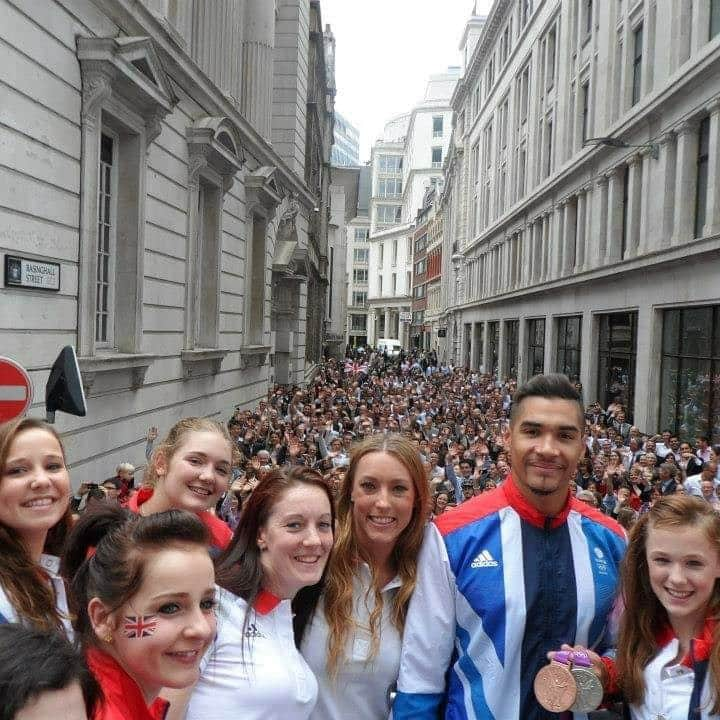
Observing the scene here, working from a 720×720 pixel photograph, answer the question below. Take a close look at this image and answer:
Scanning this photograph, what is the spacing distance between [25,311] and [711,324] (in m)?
15.5

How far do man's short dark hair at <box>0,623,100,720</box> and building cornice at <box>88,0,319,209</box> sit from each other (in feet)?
35.6

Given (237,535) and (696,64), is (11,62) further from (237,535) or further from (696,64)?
(696,64)

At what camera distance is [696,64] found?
18.0 metres

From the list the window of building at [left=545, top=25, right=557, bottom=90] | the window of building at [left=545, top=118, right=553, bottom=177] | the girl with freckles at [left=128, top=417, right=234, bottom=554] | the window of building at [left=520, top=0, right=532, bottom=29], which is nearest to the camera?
the girl with freckles at [left=128, top=417, right=234, bottom=554]

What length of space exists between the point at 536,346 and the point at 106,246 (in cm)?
2745

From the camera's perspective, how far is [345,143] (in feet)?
508

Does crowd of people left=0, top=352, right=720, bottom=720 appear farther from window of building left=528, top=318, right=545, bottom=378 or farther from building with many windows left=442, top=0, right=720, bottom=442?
window of building left=528, top=318, right=545, bottom=378

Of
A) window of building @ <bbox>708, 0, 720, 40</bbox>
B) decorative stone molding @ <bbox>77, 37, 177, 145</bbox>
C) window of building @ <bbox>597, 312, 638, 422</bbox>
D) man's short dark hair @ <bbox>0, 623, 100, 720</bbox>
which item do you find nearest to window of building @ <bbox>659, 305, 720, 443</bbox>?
window of building @ <bbox>597, 312, 638, 422</bbox>

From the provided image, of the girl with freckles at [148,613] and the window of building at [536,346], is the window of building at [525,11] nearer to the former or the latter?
the window of building at [536,346]

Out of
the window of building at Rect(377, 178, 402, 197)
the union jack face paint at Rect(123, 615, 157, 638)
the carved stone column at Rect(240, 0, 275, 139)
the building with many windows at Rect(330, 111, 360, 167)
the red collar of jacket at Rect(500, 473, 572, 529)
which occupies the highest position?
the building with many windows at Rect(330, 111, 360, 167)

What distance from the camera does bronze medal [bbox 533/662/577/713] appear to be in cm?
283

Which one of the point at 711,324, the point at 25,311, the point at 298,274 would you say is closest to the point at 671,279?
the point at 711,324

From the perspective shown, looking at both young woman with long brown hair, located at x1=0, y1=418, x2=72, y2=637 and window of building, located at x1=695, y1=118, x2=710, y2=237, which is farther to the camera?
window of building, located at x1=695, y1=118, x2=710, y2=237

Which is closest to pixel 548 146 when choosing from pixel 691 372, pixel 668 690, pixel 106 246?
pixel 691 372
